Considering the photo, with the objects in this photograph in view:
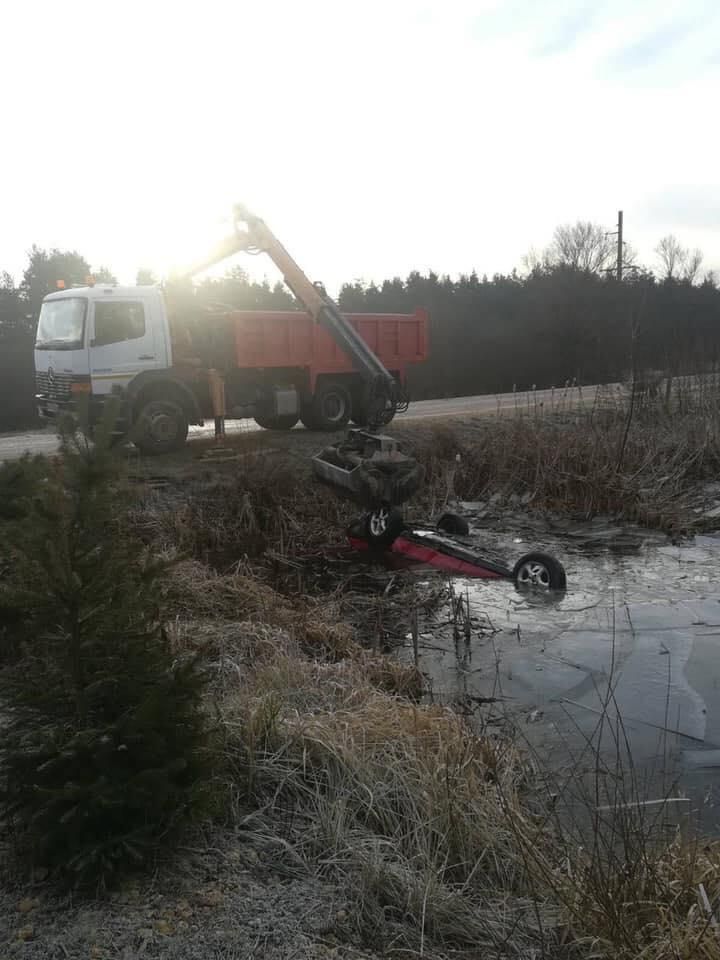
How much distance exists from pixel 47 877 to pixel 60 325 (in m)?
11.3

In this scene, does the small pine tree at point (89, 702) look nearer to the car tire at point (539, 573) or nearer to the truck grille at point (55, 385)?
the car tire at point (539, 573)

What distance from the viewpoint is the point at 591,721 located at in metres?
5.47

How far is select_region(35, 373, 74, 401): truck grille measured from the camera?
42.1 ft

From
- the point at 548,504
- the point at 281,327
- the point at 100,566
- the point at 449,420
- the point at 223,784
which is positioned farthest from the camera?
the point at 449,420

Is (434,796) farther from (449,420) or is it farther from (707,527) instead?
(449,420)

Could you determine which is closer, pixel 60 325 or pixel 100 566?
pixel 100 566

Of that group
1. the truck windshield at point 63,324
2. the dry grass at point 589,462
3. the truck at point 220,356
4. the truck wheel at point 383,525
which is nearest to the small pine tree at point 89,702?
the truck wheel at point 383,525

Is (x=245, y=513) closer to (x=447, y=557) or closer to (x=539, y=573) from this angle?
(x=447, y=557)

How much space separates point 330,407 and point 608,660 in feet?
32.4

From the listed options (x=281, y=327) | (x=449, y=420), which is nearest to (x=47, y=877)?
(x=281, y=327)

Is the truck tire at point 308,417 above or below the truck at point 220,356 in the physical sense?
below

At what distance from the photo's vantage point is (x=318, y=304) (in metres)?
14.9

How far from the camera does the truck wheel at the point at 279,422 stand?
50.1 feet

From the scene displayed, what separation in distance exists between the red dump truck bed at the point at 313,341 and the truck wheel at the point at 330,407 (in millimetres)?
298
